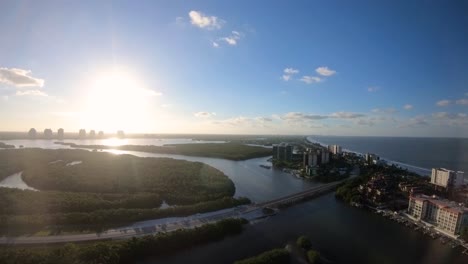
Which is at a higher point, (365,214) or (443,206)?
(443,206)

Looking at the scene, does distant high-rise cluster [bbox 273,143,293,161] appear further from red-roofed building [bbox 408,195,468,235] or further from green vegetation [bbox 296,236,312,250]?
green vegetation [bbox 296,236,312,250]

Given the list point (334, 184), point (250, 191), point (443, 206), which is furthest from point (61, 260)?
point (334, 184)

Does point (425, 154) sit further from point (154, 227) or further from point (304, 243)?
point (154, 227)

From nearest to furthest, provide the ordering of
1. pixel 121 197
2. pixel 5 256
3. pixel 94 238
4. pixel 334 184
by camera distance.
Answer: pixel 5 256
pixel 94 238
pixel 121 197
pixel 334 184

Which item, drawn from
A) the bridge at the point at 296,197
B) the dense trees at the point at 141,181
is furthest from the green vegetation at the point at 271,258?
the dense trees at the point at 141,181

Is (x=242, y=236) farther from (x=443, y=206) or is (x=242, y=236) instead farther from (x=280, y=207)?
(x=443, y=206)

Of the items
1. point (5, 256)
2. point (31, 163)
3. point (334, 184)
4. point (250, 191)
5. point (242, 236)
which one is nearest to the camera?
point (5, 256)

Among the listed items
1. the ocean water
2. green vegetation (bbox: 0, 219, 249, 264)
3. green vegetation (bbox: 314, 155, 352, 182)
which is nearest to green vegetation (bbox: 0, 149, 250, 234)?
green vegetation (bbox: 0, 219, 249, 264)
